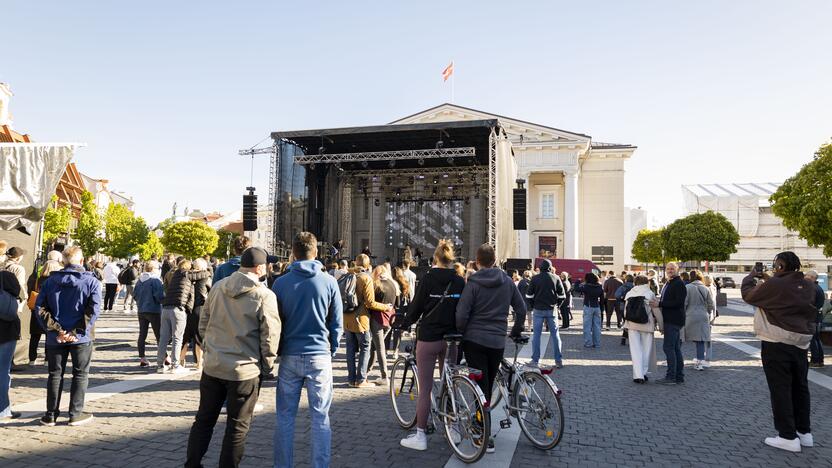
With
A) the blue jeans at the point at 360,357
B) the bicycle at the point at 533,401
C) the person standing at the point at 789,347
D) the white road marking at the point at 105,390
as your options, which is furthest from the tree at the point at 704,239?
the white road marking at the point at 105,390

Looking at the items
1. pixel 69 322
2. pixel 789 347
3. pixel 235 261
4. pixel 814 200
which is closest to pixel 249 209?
pixel 235 261

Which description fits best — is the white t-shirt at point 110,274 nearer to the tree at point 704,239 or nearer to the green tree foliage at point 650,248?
the tree at point 704,239

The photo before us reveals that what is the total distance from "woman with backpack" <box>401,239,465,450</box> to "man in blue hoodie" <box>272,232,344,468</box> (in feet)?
3.41

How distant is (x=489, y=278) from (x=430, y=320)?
2.15 ft

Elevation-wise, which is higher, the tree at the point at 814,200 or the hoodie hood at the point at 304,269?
the tree at the point at 814,200

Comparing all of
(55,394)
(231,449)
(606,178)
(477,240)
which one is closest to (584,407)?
(231,449)

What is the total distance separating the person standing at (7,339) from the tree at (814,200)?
22670 millimetres

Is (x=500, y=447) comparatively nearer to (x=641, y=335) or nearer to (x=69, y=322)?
(x=641, y=335)

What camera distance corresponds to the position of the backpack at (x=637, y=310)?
777 centimetres

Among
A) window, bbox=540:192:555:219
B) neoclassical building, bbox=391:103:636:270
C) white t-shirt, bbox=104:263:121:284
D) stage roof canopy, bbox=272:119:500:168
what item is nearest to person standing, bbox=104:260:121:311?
white t-shirt, bbox=104:263:121:284

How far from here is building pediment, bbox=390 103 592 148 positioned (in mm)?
35438

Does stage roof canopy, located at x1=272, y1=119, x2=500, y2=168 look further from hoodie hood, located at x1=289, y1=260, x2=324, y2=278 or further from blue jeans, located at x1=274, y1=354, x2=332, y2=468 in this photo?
blue jeans, located at x1=274, y1=354, x2=332, y2=468

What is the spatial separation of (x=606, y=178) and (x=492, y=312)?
39250 mm

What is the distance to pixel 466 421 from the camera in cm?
434
